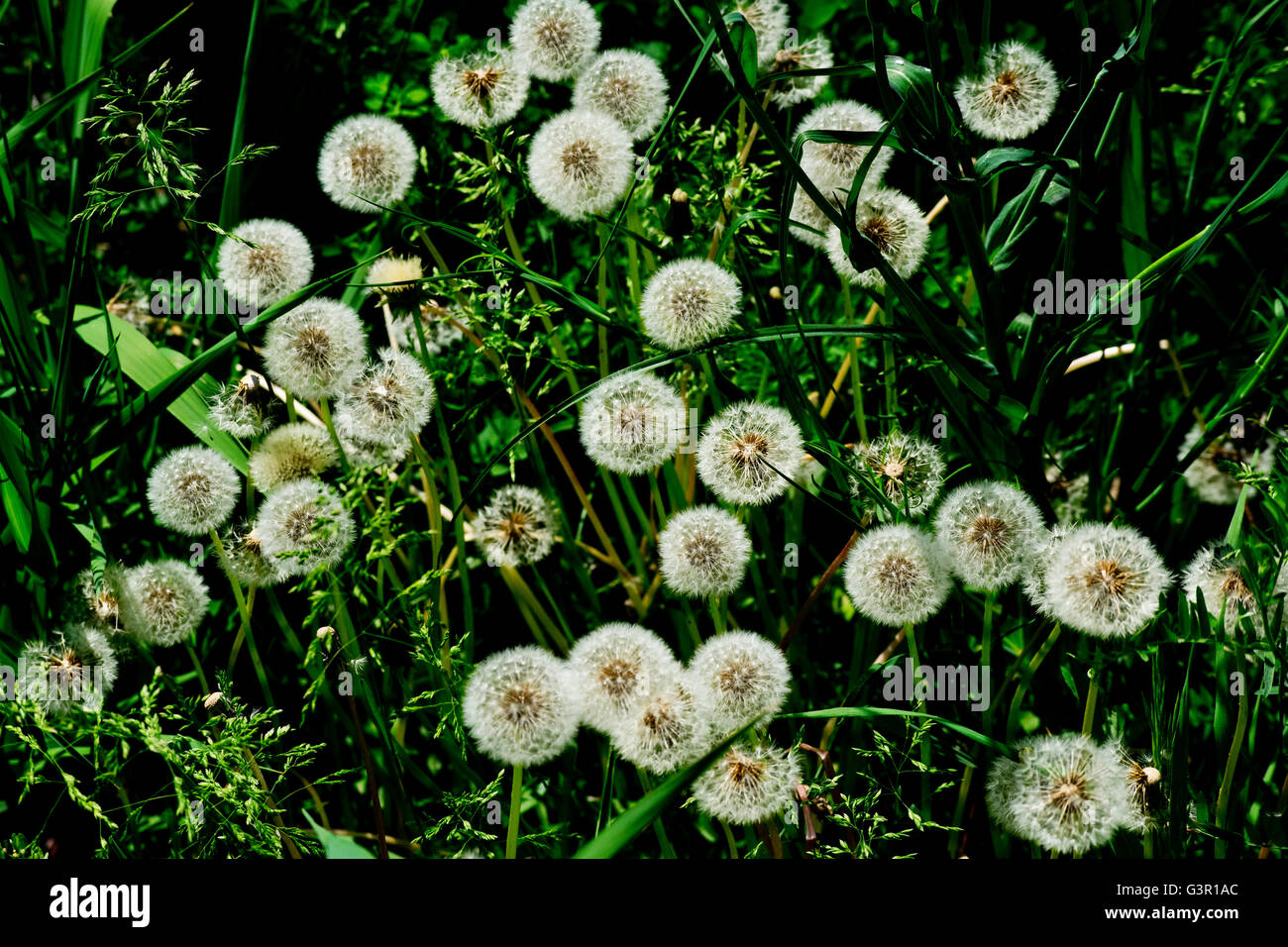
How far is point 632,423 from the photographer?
138 cm

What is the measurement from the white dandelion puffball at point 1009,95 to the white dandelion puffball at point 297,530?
1.08m

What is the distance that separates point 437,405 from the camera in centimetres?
142

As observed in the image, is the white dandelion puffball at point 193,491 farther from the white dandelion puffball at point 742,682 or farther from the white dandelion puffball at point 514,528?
the white dandelion puffball at point 742,682

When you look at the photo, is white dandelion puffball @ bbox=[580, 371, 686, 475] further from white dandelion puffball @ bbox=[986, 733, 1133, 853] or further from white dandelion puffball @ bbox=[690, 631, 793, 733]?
white dandelion puffball @ bbox=[986, 733, 1133, 853]

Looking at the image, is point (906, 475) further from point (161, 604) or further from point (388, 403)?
point (161, 604)

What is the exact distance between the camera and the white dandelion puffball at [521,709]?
1241 mm

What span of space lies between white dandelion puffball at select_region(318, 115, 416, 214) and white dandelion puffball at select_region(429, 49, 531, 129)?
9 cm

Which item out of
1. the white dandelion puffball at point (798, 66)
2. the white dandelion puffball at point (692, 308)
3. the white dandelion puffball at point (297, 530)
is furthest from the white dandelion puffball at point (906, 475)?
the white dandelion puffball at point (297, 530)

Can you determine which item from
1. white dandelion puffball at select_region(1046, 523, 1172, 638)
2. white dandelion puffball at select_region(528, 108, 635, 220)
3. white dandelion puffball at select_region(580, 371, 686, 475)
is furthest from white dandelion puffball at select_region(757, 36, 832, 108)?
white dandelion puffball at select_region(1046, 523, 1172, 638)

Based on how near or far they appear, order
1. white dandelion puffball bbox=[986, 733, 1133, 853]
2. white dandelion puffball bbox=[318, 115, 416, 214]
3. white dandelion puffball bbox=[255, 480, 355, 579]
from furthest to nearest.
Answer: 1. white dandelion puffball bbox=[318, 115, 416, 214]
2. white dandelion puffball bbox=[255, 480, 355, 579]
3. white dandelion puffball bbox=[986, 733, 1133, 853]

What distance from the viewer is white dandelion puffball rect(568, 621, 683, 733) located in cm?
124
